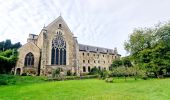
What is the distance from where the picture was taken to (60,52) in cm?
5097

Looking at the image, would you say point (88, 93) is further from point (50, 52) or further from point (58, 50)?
point (58, 50)

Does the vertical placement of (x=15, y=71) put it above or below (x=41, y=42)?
below

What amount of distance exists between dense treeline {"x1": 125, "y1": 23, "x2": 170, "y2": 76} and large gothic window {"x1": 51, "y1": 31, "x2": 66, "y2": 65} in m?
17.4

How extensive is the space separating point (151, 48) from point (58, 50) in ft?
79.7

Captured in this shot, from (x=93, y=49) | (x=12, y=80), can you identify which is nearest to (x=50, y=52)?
(x=12, y=80)

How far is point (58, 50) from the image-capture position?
166 feet

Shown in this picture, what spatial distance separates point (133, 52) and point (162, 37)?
7743 millimetres

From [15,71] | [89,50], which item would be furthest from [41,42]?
[89,50]

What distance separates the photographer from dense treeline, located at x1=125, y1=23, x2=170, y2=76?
40406 mm

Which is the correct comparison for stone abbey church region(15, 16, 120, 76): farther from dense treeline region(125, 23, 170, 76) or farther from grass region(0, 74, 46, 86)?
dense treeline region(125, 23, 170, 76)

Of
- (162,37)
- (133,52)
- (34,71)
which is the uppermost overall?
(162,37)

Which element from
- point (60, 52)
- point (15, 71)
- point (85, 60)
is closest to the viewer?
point (15, 71)

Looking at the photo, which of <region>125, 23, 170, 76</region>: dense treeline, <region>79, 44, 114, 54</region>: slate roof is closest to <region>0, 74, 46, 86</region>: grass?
<region>125, 23, 170, 76</region>: dense treeline

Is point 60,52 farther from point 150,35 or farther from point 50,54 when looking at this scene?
point 150,35
